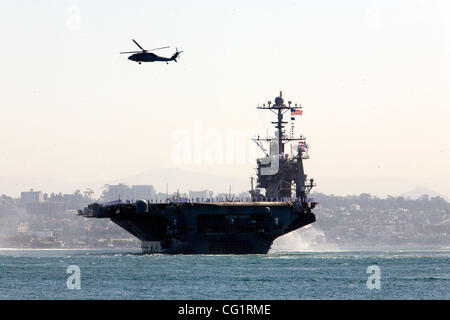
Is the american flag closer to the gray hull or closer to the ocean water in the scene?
the gray hull

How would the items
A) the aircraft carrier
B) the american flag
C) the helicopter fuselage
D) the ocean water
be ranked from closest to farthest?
the ocean water
the helicopter fuselage
the aircraft carrier
the american flag

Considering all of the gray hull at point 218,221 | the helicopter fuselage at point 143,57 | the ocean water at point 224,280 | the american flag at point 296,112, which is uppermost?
the american flag at point 296,112

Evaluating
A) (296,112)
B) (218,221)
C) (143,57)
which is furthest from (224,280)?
(296,112)

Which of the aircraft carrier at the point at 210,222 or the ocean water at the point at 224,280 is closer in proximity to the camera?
the ocean water at the point at 224,280

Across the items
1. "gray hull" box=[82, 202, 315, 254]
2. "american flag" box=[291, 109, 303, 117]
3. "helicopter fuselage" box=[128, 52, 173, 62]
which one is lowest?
"gray hull" box=[82, 202, 315, 254]

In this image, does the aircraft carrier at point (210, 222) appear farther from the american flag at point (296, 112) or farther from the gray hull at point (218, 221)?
the american flag at point (296, 112)

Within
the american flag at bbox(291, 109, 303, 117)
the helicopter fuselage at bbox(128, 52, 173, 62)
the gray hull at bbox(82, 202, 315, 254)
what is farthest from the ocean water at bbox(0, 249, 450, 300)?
the american flag at bbox(291, 109, 303, 117)

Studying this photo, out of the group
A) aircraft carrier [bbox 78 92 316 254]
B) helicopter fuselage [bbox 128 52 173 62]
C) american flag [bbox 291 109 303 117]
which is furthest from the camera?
american flag [bbox 291 109 303 117]

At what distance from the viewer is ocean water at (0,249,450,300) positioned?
193 ft

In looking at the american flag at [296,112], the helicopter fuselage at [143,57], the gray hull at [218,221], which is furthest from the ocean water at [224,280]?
the american flag at [296,112]

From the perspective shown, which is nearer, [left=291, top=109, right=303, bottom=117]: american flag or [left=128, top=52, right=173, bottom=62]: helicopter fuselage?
[left=128, top=52, right=173, bottom=62]: helicopter fuselage

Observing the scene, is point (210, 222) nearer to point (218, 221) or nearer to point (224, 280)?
point (218, 221)

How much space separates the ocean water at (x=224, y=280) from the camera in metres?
58.9
